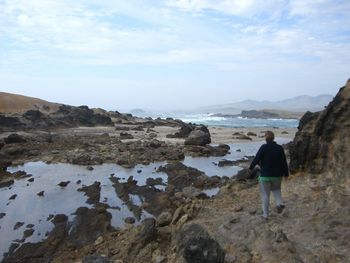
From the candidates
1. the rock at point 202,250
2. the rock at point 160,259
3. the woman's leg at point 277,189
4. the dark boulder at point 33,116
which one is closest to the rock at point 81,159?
the rock at point 160,259

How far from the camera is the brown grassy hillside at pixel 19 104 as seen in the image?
63312mm

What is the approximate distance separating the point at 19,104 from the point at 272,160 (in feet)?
210

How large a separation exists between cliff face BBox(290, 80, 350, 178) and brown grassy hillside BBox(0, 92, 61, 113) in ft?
178

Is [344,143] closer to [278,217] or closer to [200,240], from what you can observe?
[278,217]

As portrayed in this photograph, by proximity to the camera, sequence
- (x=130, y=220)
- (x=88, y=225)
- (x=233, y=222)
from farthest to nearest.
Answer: (x=130, y=220) → (x=88, y=225) → (x=233, y=222)

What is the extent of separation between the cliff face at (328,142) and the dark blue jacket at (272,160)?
2.69 metres

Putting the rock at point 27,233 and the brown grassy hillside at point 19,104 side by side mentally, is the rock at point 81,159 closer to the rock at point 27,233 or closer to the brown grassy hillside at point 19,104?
→ the rock at point 27,233

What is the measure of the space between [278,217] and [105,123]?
4779 centimetres

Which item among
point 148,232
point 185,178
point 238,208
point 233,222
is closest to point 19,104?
point 185,178

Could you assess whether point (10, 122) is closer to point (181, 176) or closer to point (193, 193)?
point (181, 176)

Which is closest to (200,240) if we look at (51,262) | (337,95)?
(51,262)

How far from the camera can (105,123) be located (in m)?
55.9

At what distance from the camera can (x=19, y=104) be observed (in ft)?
221

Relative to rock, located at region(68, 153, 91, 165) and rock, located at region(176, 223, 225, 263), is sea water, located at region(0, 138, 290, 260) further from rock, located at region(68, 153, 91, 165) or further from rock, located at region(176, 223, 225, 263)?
rock, located at region(176, 223, 225, 263)
